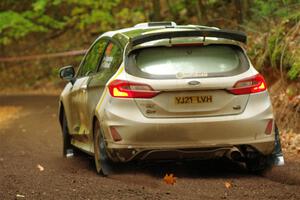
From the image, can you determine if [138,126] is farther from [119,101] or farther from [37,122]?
[37,122]

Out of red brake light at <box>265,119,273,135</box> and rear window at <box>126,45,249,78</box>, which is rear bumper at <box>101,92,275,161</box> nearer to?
red brake light at <box>265,119,273,135</box>

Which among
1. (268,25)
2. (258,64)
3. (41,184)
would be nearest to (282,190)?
(41,184)

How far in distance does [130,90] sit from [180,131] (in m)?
0.69

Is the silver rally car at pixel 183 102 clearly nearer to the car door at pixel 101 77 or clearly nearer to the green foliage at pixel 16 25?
the car door at pixel 101 77

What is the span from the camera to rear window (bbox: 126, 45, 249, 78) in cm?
891

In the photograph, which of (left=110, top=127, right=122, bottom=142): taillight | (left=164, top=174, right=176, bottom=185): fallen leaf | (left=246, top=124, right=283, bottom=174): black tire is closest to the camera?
(left=164, top=174, right=176, bottom=185): fallen leaf

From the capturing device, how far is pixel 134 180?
8.91m

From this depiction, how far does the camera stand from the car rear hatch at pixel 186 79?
8789mm

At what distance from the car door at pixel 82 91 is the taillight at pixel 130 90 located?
124 cm

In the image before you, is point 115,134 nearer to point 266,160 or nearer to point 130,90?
point 130,90

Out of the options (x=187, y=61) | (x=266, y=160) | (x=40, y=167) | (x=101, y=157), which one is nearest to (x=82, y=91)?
(x=40, y=167)

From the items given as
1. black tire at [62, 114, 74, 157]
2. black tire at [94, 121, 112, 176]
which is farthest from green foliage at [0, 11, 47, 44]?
Answer: black tire at [94, 121, 112, 176]

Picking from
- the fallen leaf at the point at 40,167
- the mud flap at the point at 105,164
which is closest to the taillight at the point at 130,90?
the mud flap at the point at 105,164

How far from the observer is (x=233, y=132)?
887 centimetres
